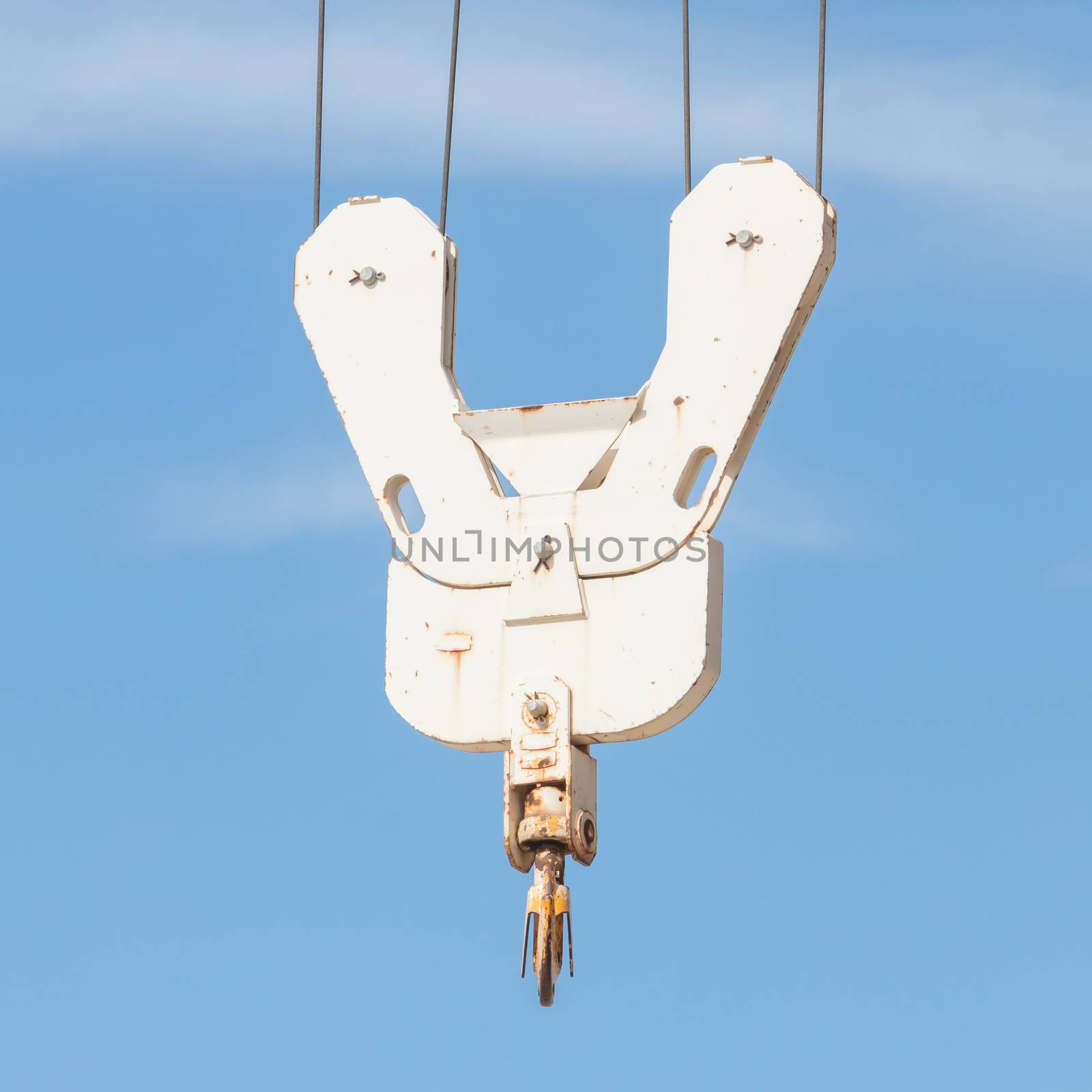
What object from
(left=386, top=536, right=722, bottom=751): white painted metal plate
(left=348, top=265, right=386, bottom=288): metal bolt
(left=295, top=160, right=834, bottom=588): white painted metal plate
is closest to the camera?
(left=386, top=536, right=722, bottom=751): white painted metal plate

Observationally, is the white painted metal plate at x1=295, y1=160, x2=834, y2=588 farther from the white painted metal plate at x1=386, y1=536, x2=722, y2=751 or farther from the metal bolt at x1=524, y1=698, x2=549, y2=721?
the metal bolt at x1=524, y1=698, x2=549, y2=721

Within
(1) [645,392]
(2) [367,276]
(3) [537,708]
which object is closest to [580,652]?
(3) [537,708]

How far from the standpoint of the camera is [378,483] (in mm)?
15977

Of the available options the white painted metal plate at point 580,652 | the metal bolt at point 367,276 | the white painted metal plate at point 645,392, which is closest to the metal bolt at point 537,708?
the white painted metal plate at point 580,652

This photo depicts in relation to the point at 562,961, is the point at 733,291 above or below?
above

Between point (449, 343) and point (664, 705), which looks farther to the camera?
point (449, 343)

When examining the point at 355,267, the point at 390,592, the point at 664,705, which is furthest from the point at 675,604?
the point at 355,267

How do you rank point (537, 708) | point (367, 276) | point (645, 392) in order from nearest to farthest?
point (537, 708) → point (645, 392) → point (367, 276)

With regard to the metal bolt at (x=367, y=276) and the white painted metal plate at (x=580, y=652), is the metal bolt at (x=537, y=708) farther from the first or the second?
the metal bolt at (x=367, y=276)

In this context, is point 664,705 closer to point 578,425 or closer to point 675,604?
point 675,604

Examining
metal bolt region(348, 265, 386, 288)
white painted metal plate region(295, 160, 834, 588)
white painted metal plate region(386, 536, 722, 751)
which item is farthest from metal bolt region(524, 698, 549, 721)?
metal bolt region(348, 265, 386, 288)

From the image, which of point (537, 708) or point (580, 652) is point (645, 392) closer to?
point (580, 652)

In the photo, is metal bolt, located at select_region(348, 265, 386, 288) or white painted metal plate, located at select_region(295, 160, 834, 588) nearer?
white painted metal plate, located at select_region(295, 160, 834, 588)

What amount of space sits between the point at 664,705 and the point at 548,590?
80 centimetres
